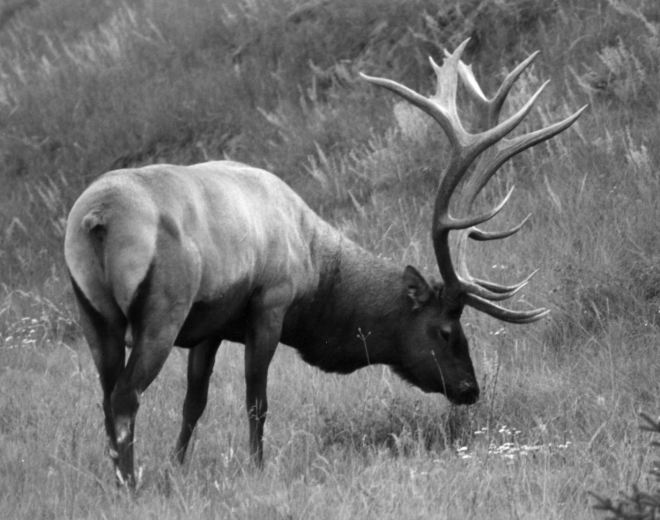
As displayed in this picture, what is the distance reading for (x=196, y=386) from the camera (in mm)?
6855

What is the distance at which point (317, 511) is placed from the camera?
5.16m

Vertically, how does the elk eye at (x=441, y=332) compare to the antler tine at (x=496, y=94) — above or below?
below

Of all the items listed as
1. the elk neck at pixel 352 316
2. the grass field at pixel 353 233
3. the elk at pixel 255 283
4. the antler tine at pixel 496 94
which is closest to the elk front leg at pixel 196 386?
the elk at pixel 255 283

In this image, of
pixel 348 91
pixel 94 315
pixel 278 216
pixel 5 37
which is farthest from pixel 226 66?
pixel 94 315

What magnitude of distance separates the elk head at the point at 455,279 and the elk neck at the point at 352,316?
0.41 ft

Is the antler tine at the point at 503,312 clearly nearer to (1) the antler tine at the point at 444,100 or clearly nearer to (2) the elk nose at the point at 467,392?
(2) the elk nose at the point at 467,392

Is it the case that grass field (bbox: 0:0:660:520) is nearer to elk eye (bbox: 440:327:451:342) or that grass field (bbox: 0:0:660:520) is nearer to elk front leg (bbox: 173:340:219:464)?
elk front leg (bbox: 173:340:219:464)

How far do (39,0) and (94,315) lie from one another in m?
13.2

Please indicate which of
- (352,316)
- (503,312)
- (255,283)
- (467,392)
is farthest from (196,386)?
(503,312)

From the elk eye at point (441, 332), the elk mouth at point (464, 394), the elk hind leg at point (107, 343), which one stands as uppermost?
the elk hind leg at point (107, 343)

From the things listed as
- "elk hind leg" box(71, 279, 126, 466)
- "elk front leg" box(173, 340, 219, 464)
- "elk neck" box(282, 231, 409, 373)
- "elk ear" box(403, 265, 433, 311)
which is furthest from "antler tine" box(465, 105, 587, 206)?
"elk hind leg" box(71, 279, 126, 466)

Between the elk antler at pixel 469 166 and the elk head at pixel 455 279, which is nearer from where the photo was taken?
the elk antler at pixel 469 166

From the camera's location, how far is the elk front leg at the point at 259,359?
6.52 metres

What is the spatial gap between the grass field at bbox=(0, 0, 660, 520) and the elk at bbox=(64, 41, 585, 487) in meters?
0.25
